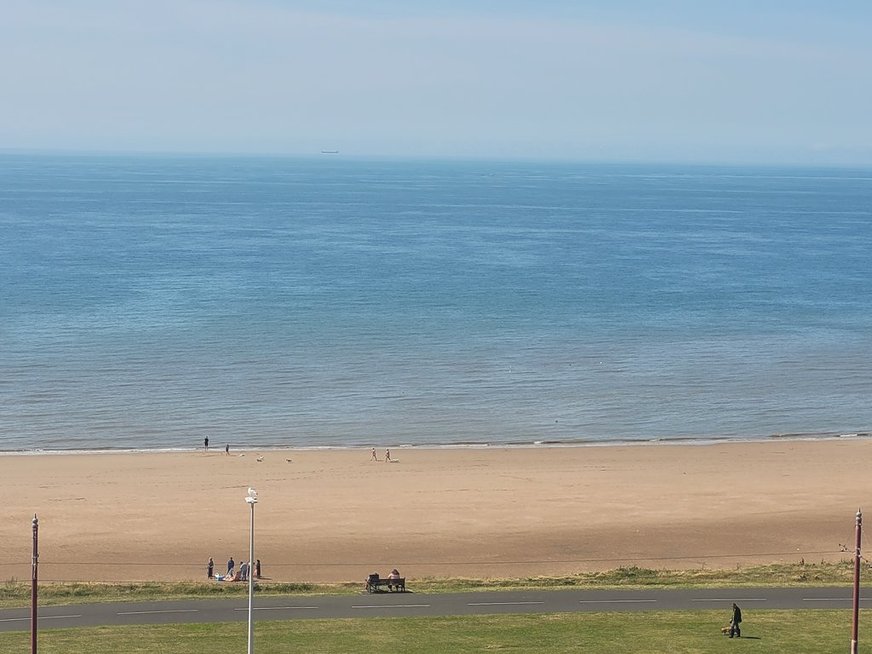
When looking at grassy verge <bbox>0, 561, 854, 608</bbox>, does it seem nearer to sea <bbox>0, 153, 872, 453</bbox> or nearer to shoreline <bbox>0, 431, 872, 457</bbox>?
shoreline <bbox>0, 431, 872, 457</bbox>

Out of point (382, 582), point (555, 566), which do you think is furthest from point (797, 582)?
point (382, 582)

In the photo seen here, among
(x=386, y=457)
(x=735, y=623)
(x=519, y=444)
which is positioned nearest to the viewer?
(x=735, y=623)

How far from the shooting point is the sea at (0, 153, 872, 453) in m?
62.2

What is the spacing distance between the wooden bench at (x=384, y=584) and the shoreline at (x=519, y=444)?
73.7 ft

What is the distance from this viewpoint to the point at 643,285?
109m

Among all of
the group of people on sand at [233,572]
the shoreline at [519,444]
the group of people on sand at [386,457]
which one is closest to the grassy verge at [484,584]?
the group of people on sand at [233,572]

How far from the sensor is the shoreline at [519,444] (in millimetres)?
56250

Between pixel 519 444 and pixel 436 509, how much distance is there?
13.2m

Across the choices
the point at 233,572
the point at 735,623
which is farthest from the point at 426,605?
the point at 735,623

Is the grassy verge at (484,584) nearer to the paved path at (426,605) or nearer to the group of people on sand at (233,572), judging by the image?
the paved path at (426,605)

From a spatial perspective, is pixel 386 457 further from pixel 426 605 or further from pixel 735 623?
pixel 735 623

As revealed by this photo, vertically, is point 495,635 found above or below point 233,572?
below

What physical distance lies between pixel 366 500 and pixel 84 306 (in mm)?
50570

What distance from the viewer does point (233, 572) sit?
37.9 meters
